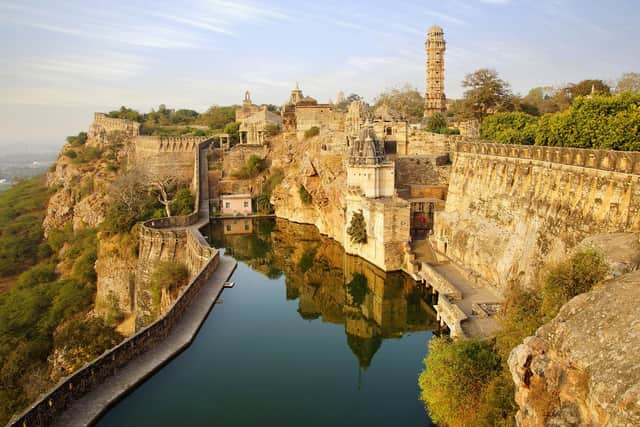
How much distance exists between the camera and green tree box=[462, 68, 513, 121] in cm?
3812

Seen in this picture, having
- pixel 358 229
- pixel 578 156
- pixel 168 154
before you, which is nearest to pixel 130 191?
pixel 168 154

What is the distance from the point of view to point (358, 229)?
28359 mm

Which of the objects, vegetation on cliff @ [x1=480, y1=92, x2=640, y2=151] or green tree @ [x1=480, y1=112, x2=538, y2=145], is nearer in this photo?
vegetation on cliff @ [x1=480, y1=92, x2=640, y2=151]

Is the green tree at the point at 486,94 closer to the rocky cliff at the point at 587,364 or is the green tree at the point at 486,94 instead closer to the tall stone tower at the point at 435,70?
the tall stone tower at the point at 435,70

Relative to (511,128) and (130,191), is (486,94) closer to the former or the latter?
(511,128)

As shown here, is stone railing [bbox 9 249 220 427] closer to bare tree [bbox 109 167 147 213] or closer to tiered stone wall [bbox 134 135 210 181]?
bare tree [bbox 109 167 147 213]

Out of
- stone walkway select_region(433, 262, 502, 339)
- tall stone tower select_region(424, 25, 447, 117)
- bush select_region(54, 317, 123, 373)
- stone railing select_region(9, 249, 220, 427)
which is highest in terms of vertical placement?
tall stone tower select_region(424, 25, 447, 117)

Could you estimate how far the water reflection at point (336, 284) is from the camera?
67.9 ft

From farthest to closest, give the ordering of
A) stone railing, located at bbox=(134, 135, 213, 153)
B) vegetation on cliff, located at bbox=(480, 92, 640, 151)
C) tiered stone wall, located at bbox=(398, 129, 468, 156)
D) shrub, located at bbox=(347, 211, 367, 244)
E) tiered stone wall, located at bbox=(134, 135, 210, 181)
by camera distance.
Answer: stone railing, located at bbox=(134, 135, 213, 153) → tiered stone wall, located at bbox=(134, 135, 210, 181) → tiered stone wall, located at bbox=(398, 129, 468, 156) → shrub, located at bbox=(347, 211, 367, 244) → vegetation on cliff, located at bbox=(480, 92, 640, 151)

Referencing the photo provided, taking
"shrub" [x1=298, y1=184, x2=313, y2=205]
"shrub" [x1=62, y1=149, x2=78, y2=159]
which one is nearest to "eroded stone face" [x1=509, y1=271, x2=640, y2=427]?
"shrub" [x1=298, y1=184, x2=313, y2=205]

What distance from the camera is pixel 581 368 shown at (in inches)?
287

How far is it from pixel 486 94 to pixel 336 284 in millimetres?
22430

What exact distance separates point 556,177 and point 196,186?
115 feet

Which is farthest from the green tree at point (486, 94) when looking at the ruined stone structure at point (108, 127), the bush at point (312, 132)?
the ruined stone structure at point (108, 127)
